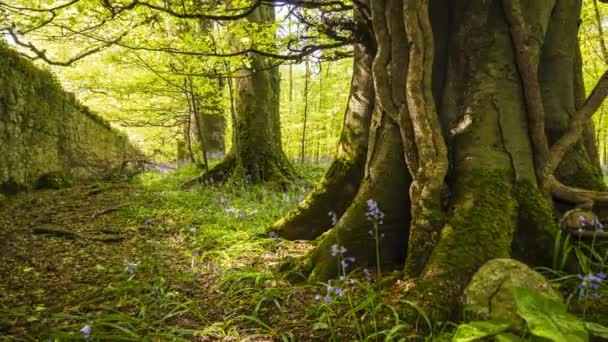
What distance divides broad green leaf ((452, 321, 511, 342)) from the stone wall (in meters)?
6.10

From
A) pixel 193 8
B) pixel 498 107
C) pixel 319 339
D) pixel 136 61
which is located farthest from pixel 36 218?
pixel 498 107

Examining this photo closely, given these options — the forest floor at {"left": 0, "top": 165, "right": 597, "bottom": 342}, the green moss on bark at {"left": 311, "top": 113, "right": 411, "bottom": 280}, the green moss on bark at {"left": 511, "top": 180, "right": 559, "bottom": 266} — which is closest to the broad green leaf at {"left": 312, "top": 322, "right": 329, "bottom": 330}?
Result: the forest floor at {"left": 0, "top": 165, "right": 597, "bottom": 342}

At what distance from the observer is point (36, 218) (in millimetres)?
4617

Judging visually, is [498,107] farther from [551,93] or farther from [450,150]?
[551,93]

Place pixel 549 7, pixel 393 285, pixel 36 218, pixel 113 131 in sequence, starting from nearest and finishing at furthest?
pixel 393 285
pixel 549 7
pixel 36 218
pixel 113 131

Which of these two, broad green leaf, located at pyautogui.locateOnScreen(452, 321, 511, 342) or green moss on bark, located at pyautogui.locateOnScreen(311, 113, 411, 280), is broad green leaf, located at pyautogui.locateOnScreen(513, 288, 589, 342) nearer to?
broad green leaf, located at pyautogui.locateOnScreen(452, 321, 511, 342)

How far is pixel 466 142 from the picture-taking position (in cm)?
248

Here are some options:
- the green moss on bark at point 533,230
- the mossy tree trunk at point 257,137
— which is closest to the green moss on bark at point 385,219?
the green moss on bark at point 533,230

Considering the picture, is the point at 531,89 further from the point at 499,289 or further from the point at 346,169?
the point at 346,169

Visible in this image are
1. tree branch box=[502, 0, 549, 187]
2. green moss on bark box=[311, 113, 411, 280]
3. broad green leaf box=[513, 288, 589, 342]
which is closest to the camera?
broad green leaf box=[513, 288, 589, 342]

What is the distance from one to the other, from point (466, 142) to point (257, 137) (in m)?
4.51

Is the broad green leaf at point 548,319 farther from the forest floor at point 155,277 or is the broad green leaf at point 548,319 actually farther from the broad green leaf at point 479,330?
the forest floor at point 155,277

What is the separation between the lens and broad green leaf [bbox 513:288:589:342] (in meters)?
1.24

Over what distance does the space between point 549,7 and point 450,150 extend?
4.21ft
